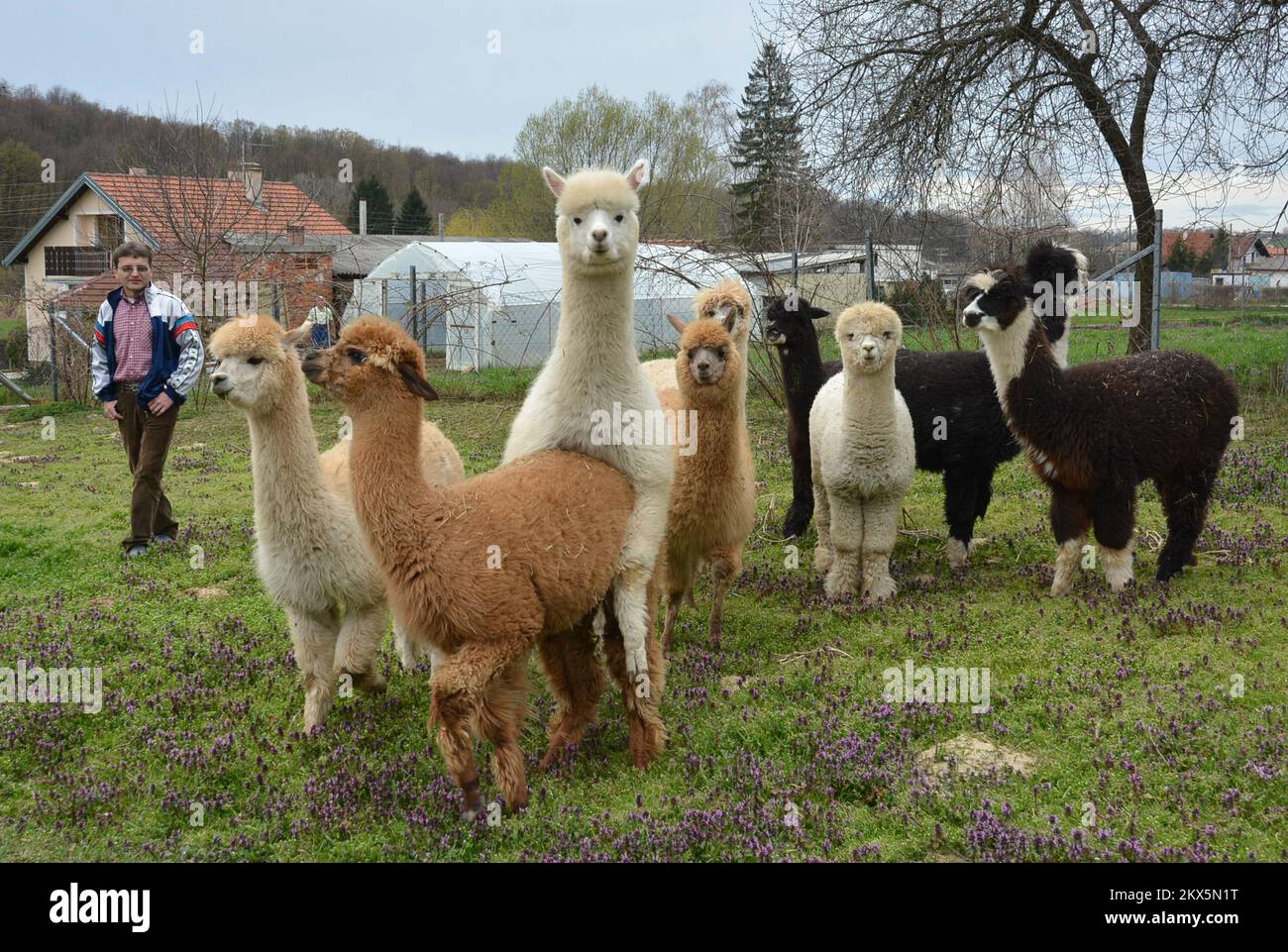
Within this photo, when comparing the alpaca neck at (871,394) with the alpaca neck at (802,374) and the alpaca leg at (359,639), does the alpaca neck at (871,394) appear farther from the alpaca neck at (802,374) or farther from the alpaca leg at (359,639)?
the alpaca leg at (359,639)

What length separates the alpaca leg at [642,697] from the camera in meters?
4.74

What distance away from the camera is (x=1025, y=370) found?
713 centimetres

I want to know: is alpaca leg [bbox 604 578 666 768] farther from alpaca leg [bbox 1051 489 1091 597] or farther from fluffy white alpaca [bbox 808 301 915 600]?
alpaca leg [bbox 1051 489 1091 597]

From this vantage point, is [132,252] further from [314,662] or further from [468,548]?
[468,548]

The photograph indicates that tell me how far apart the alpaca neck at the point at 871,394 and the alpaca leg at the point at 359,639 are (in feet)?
Result: 11.9

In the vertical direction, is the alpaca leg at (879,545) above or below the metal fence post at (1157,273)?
below

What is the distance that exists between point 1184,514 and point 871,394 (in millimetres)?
2252

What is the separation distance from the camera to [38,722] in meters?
5.14

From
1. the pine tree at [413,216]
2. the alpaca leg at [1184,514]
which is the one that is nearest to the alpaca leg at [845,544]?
the alpaca leg at [1184,514]

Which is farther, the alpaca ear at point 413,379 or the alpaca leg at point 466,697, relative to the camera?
the alpaca ear at point 413,379

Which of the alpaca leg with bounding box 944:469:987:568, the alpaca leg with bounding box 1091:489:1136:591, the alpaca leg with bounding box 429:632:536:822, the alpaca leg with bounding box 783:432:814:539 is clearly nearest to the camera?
the alpaca leg with bounding box 429:632:536:822

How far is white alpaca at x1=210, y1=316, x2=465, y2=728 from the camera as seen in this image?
5.15m

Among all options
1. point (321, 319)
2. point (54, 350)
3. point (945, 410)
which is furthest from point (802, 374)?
point (54, 350)

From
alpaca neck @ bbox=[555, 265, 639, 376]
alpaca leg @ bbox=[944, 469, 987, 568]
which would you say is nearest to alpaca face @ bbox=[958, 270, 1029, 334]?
alpaca leg @ bbox=[944, 469, 987, 568]
